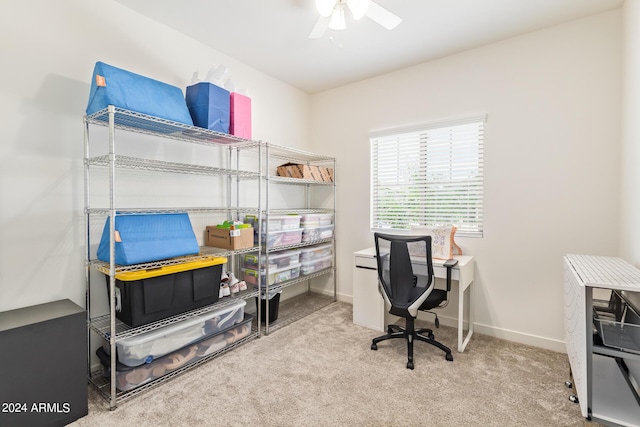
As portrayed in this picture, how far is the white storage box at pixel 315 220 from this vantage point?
341 centimetres

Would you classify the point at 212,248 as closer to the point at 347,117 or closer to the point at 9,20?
the point at 9,20

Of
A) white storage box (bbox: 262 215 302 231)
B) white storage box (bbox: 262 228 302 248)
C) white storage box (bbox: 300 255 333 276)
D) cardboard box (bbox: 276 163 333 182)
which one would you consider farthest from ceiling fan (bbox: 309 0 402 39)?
white storage box (bbox: 300 255 333 276)

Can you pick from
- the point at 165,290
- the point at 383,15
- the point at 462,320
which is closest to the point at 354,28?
the point at 383,15

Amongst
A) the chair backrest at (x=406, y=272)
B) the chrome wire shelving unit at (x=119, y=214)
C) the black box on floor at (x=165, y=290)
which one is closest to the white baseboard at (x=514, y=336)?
the chair backrest at (x=406, y=272)

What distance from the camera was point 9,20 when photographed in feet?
5.93

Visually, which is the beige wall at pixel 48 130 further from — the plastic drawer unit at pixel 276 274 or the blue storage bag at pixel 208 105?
the plastic drawer unit at pixel 276 274

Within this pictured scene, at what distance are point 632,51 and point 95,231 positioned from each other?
12.8 feet

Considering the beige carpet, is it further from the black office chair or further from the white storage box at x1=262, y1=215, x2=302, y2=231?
the white storage box at x1=262, y1=215, x2=302, y2=231

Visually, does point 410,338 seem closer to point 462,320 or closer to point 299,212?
point 462,320

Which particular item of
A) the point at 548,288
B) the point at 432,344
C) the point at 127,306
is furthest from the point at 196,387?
the point at 548,288

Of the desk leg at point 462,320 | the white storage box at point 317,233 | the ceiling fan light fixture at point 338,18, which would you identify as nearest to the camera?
the ceiling fan light fixture at point 338,18

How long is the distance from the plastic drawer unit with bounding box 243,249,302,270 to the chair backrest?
45.1 inches

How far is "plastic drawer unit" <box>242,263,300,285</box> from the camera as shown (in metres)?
→ 2.94

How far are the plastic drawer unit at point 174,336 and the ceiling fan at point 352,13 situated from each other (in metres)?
2.30
